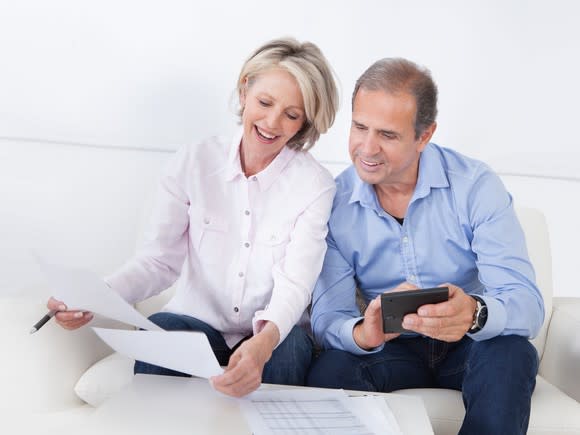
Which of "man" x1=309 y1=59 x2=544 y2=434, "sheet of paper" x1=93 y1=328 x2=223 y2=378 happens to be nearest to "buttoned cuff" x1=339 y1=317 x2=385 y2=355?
"man" x1=309 y1=59 x2=544 y2=434

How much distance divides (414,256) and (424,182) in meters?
0.18

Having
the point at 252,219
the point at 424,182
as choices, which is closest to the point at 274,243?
the point at 252,219

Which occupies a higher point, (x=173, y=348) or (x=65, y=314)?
(x=173, y=348)

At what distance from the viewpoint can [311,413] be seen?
1471mm

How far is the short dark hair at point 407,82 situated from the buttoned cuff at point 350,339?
1.57ft

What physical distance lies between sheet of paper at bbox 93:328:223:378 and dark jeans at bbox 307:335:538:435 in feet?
1.61

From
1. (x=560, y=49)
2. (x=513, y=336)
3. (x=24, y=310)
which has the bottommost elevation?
(x=24, y=310)

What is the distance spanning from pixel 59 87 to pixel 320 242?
1.29m

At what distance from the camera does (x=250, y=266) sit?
203cm

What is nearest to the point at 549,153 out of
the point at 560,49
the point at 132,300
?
the point at 560,49

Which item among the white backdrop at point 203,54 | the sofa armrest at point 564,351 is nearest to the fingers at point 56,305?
the white backdrop at point 203,54

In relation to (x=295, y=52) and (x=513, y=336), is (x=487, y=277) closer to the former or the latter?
(x=513, y=336)

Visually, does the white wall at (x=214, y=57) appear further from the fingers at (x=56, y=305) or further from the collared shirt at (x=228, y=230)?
the fingers at (x=56, y=305)

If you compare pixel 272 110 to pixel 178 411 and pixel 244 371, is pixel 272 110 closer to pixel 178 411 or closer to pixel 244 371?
pixel 244 371
